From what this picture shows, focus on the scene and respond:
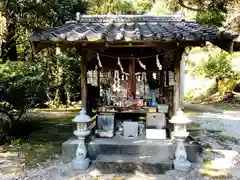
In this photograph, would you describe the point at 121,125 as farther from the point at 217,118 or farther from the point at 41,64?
the point at 41,64

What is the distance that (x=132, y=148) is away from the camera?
6281mm

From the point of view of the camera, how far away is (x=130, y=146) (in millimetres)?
6281

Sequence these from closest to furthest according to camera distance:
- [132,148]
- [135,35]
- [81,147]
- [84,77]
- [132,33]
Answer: [135,35] < [132,33] < [81,147] < [132,148] < [84,77]

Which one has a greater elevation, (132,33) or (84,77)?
(132,33)

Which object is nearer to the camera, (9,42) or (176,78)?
(176,78)

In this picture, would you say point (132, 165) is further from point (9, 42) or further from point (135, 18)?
point (9, 42)

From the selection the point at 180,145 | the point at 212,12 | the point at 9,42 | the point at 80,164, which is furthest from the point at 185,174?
the point at 212,12

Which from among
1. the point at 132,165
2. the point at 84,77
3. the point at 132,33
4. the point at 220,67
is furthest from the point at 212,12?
the point at 132,165

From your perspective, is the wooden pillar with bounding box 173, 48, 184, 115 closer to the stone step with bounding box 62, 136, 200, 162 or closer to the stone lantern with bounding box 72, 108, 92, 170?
the stone step with bounding box 62, 136, 200, 162

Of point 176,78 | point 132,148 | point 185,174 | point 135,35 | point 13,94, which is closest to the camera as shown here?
point 135,35

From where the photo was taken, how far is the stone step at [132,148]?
6.17 m

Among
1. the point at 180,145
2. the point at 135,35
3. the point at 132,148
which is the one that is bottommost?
the point at 132,148

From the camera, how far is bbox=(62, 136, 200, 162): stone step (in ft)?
20.2

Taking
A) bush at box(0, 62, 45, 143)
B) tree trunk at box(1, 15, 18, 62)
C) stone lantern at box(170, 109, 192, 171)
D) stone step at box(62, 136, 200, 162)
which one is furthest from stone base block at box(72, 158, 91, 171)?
tree trunk at box(1, 15, 18, 62)
